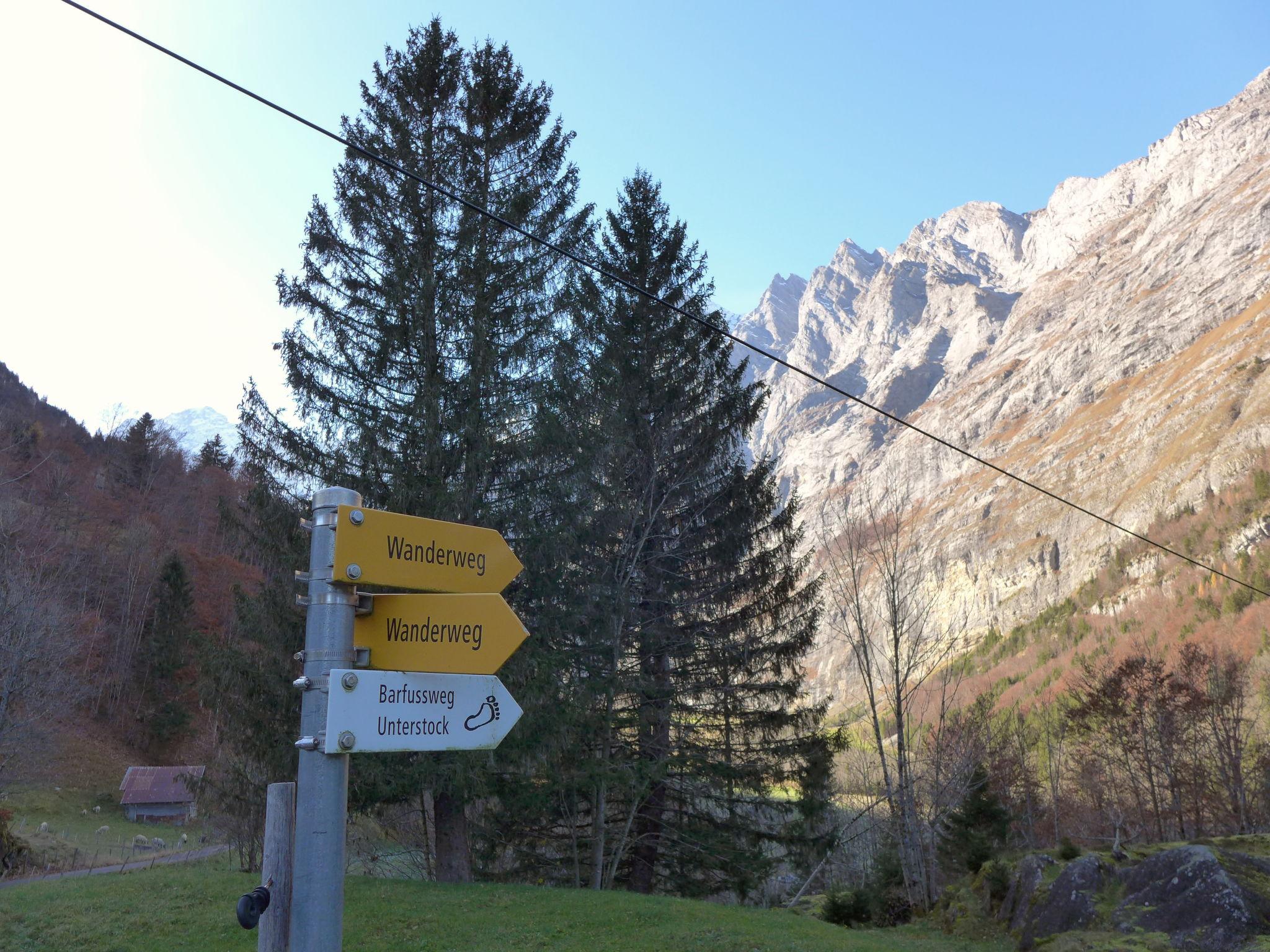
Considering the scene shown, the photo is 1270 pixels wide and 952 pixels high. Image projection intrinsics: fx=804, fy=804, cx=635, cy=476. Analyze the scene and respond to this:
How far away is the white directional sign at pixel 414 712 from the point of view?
2406mm

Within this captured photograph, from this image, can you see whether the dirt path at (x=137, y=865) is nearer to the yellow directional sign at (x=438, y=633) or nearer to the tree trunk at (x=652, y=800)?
the tree trunk at (x=652, y=800)

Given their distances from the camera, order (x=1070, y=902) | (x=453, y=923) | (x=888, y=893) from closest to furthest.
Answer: (x=453, y=923) → (x=1070, y=902) → (x=888, y=893)

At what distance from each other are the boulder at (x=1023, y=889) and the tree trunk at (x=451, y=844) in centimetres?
809

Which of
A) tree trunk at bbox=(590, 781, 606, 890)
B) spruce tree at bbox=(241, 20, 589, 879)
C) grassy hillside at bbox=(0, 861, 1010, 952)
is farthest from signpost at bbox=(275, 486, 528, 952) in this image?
tree trunk at bbox=(590, 781, 606, 890)

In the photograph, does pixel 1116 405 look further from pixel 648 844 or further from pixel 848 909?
pixel 648 844

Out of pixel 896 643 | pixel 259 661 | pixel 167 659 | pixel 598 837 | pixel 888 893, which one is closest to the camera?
pixel 259 661

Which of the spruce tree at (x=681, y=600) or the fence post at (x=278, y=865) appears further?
the spruce tree at (x=681, y=600)

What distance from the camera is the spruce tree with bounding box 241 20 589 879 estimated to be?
11.8 metres

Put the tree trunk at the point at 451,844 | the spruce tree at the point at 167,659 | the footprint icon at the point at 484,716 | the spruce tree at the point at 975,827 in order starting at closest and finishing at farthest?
the footprint icon at the point at 484,716
the tree trunk at the point at 451,844
the spruce tree at the point at 975,827
the spruce tree at the point at 167,659

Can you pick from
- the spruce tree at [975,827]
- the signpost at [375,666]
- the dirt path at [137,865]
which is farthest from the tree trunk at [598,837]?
the dirt path at [137,865]

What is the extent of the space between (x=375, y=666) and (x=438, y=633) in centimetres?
22

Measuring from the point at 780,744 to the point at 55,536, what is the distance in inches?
1628

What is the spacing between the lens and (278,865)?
236 cm

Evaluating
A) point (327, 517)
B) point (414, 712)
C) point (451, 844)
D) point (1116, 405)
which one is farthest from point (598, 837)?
point (1116, 405)
